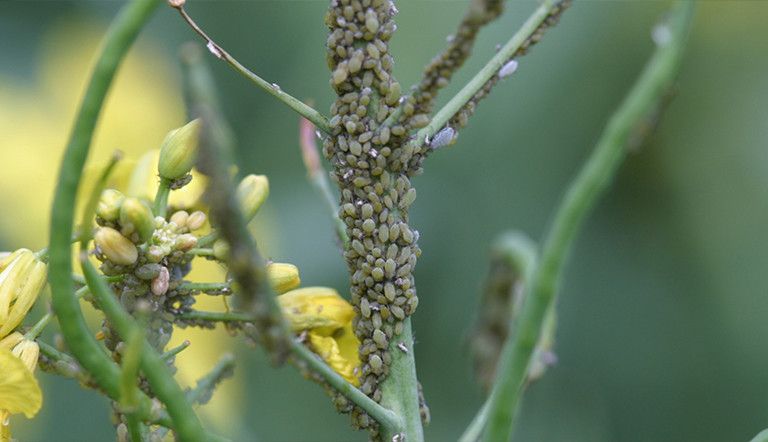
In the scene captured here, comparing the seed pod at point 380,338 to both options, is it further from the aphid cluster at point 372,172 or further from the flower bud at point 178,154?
the flower bud at point 178,154

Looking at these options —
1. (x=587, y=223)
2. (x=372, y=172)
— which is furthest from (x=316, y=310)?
(x=587, y=223)

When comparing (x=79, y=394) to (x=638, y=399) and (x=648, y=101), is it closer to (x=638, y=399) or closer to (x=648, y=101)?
(x=638, y=399)

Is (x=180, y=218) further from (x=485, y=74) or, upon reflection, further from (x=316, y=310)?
(x=485, y=74)

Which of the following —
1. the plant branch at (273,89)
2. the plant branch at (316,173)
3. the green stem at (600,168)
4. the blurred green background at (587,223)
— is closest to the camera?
the green stem at (600,168)

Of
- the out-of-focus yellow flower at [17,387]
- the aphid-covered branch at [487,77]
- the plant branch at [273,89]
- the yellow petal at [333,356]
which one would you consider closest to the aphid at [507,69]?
the aphid-covered branch at [487,77]

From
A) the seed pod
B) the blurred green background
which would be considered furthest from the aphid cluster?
the blurred green background

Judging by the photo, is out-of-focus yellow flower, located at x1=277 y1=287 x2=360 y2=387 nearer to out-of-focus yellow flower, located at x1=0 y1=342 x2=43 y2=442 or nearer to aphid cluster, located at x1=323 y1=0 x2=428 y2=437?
aphid cluster, located at x1=323 y1=0 x2=428 y2=437

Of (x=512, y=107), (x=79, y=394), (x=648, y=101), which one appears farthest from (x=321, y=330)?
(x=512, y=107)
